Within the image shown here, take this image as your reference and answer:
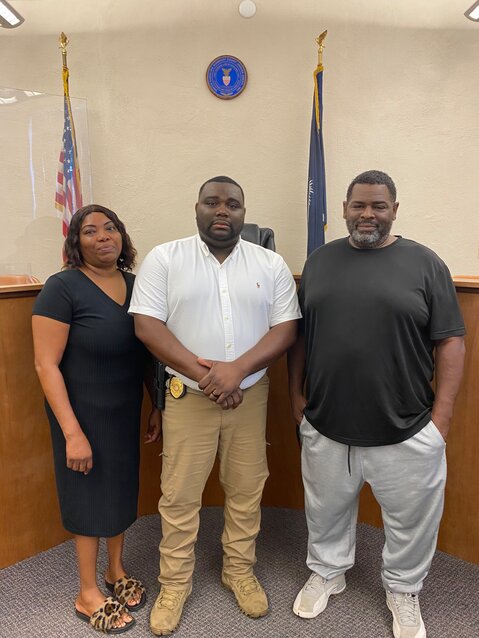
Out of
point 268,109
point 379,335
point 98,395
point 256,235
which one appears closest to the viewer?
point 379,335

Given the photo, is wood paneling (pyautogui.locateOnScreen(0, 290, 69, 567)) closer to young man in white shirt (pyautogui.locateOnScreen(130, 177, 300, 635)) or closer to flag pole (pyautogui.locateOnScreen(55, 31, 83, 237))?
young man in white shirt (pyautogui.locateOnScreen(130, 177, 300, 635))

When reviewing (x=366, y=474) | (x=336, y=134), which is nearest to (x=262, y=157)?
(x=336, y=134)

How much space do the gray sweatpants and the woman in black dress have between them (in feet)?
2.24

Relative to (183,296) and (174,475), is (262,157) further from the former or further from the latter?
(174,475)

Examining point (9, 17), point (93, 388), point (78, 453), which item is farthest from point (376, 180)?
point (9, 17)

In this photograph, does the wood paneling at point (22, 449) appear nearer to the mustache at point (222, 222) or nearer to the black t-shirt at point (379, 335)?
the mustache at point (222, 222)

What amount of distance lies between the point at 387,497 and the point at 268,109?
2.79m

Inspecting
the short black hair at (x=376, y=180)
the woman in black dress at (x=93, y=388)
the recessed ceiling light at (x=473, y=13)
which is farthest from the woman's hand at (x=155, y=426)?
the recessed ceiling light at (x=473, y=13)

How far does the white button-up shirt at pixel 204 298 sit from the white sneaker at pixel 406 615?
3.15ft

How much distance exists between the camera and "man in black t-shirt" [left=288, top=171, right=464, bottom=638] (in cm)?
147

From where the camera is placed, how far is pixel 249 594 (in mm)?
1715

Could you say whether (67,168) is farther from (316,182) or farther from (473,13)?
(473,13)

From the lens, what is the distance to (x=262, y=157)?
3.37 m

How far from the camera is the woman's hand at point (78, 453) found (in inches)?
59.3
